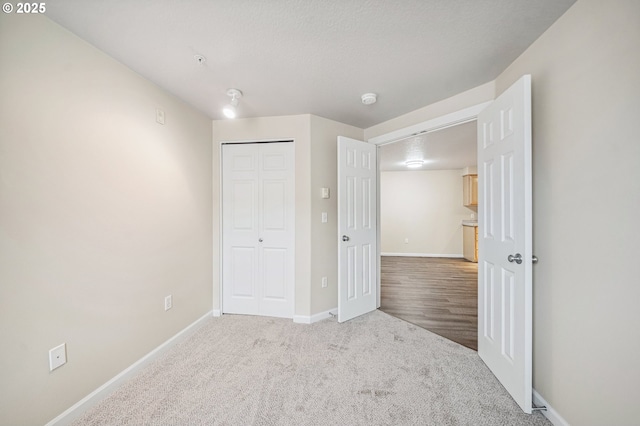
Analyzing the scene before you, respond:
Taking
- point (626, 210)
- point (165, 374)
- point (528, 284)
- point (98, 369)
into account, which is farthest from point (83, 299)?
point (626, 210)

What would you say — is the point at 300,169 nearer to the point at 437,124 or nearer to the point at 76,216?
the point at 437,124

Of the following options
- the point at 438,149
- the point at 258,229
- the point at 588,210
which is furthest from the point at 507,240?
the point at 438,149

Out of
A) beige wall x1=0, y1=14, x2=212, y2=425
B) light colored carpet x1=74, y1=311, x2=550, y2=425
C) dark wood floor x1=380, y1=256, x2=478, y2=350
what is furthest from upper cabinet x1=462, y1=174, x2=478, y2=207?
beige wall x1=0, y1=14, x2=212, y2=425

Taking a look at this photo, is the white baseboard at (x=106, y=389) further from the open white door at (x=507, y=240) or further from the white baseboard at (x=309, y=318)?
the open white door at (x=507, y=240)

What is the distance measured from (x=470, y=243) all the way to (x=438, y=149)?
2.98 metres

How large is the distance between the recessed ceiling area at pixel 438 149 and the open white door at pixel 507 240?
1144 millimetres

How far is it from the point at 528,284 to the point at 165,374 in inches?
102

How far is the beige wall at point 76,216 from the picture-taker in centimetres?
119

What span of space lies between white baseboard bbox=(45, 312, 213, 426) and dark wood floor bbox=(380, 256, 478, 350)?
2.42 m

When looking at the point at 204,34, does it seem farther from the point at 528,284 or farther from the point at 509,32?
the point at 528,284

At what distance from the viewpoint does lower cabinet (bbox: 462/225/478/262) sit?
565 cm

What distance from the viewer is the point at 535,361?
1.54 metres

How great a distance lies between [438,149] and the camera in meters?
4.25

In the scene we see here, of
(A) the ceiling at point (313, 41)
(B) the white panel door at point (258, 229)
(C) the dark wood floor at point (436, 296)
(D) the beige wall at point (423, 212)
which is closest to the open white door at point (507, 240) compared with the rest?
(A) the ceiling at point (313, 41)
